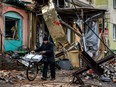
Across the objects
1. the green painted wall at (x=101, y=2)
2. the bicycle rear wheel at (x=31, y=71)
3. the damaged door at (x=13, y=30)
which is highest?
the green painted wall at (x=101, y=2)

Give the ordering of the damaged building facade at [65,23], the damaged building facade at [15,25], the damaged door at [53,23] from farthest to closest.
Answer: the damaged building facade at [65,23] → the damaged door at [53,23] → the damaged building facade at [15,25]

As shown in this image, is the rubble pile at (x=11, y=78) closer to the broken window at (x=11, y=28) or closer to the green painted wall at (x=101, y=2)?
the broken window at (x=11, y=28)

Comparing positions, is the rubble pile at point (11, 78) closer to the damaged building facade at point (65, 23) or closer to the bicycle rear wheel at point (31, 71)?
the bicycle rear wheel at point (31, 71)

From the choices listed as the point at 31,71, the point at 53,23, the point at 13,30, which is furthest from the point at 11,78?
the point at 53,23

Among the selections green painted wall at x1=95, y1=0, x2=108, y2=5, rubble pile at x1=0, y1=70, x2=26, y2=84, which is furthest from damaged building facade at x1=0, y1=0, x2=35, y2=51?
green painted wall at x1=95, y1=0, x2=108, y2=5

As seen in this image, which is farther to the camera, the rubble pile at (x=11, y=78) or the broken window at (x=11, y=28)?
the broken window at (x=11, y=28)

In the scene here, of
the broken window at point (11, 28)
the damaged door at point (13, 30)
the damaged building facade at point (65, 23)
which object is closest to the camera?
the damaged door at point (13, 30)

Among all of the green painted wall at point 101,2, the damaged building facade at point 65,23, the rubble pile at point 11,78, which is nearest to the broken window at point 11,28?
the damaged building facade at point 65,23

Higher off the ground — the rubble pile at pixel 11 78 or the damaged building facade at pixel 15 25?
the damaged building facade at pixel 15 25

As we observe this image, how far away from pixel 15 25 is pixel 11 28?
300 millimetres

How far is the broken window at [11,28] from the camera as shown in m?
20.2

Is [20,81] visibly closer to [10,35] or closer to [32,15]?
[10,35]

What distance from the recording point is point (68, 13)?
23.5 m

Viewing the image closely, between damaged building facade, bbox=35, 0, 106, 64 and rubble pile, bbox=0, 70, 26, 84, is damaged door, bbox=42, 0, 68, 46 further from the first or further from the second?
rubble pile, bbox=0, 70, 26, 84
